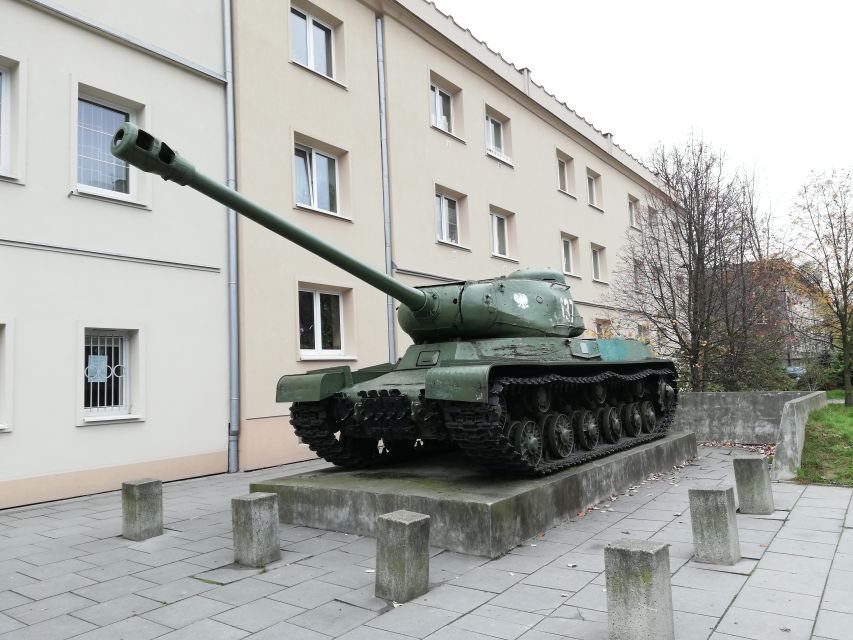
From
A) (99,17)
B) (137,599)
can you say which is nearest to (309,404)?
(137,599)

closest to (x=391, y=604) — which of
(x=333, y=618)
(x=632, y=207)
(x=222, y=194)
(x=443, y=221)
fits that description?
(x=333, y=618)

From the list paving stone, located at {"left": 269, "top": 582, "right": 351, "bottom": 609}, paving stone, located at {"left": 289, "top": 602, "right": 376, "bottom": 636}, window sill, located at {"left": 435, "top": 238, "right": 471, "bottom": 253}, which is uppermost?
window sill, located at {"left": 435, "top": 238, "right": 471, "bottom": 253}

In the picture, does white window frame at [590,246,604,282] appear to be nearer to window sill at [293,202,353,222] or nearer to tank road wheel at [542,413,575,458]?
window sill at [293,202,353,222]

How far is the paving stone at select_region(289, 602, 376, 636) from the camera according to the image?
4033mm

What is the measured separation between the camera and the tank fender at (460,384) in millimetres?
5711

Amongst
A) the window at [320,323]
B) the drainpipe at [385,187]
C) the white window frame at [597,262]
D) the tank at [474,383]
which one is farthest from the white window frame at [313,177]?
the white window frame at [597,262]

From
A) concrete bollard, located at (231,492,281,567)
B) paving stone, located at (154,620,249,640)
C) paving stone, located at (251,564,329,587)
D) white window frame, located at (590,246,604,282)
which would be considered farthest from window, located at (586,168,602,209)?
paving stone, located at (154,620,249,640)

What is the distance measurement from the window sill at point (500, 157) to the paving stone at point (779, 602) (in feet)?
46.0

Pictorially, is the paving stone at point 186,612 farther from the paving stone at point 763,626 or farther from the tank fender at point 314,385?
the paving stone at point 763,626

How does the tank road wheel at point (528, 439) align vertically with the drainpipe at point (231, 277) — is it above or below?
below

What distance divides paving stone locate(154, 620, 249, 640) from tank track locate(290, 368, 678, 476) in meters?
2.64

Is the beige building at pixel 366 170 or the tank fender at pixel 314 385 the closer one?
the tank fender at pixel 314 385

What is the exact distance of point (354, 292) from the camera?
12633mm

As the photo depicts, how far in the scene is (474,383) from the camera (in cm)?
575
